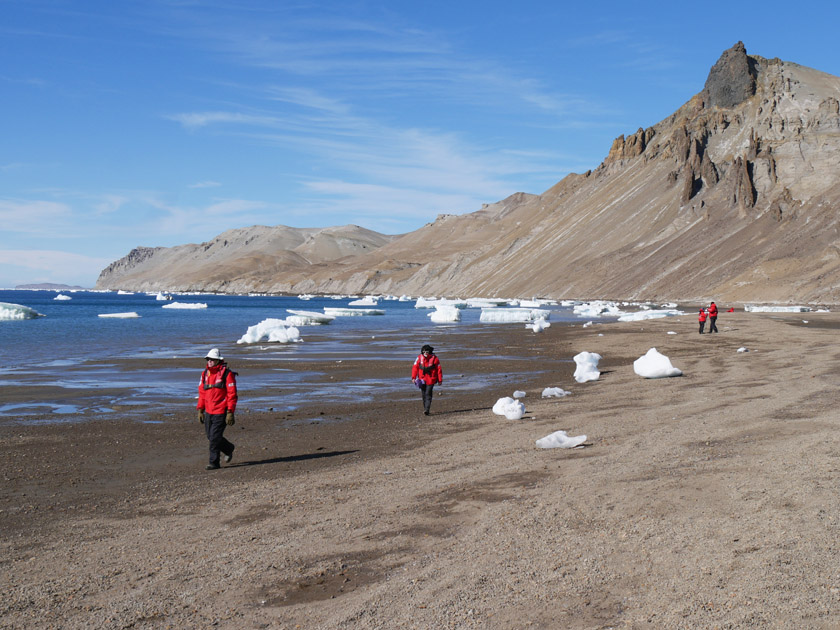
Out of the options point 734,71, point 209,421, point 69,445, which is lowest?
point 69,445

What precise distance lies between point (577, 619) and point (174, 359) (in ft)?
83.9

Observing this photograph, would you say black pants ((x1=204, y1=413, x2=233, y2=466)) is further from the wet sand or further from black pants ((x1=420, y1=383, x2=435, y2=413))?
black pants ((x1=420, y1=383, x2=435, y2=413))

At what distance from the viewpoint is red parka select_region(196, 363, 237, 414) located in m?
10.9

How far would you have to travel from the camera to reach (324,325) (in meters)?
55.2

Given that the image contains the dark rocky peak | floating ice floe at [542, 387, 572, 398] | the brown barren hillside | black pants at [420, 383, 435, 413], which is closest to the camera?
black pants at [420, 383, 435, 413]

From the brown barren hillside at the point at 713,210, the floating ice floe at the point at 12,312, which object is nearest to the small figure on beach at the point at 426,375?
the floating ice floe at the point at 12,312

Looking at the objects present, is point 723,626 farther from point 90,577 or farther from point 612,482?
point 90,577

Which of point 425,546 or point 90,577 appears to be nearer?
point 90,577

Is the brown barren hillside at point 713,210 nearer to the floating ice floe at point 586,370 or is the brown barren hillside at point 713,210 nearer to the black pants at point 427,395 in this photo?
the floating ice floe at point 586,370

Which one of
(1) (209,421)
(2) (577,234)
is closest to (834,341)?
(1) (209,421)

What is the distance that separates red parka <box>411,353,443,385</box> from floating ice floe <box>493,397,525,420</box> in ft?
4.84

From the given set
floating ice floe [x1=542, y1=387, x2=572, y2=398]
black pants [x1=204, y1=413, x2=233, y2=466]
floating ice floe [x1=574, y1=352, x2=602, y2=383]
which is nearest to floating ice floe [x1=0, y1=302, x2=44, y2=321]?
floating ice floe [x1=574, y1=352, x2=602, y2=383]

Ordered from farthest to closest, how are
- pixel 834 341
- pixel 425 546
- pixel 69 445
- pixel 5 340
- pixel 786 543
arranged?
1. pixel 5 340
2. pixel 834 341
3. pixel 69 445
4. pixel 425 546
5. pixel 786 543

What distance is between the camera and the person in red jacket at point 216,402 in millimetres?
10812
